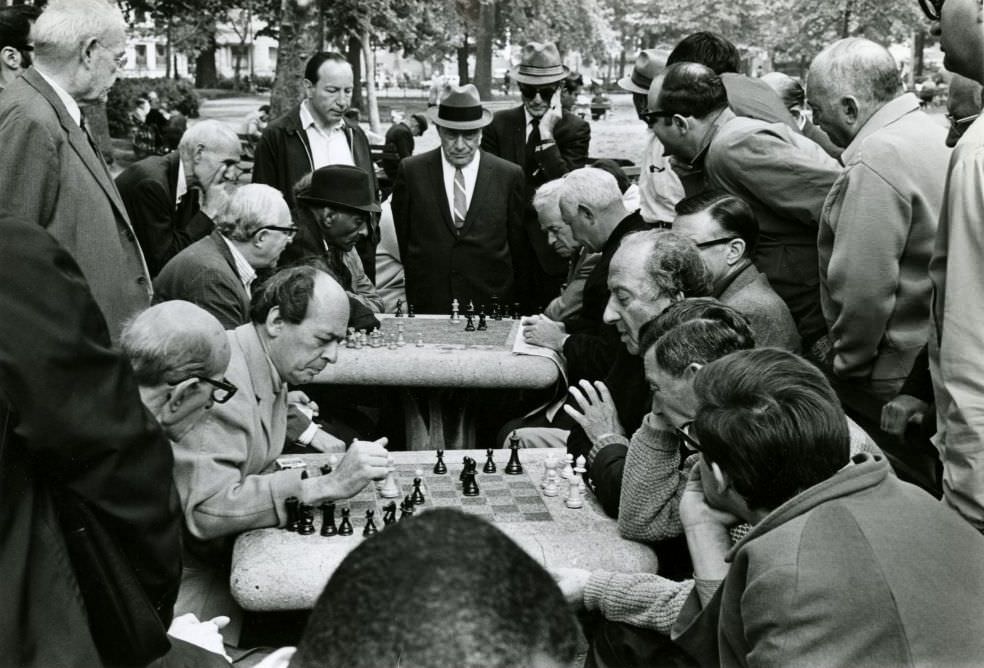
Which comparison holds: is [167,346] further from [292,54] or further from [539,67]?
[292,54]

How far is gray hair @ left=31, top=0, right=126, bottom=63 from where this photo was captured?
13.8ft

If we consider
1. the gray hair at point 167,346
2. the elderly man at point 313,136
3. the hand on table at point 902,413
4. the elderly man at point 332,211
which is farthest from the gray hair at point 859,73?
the elderly man at point 313,136

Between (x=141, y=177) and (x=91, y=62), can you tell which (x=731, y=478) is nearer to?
(x=91, y=62)

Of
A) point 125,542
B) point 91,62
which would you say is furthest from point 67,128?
Result: point 125,542

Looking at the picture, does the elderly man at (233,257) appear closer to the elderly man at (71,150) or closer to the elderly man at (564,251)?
the elderly man at (71,150)

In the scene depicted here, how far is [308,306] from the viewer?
3.97 meters

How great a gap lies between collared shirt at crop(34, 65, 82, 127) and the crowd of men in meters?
0.02

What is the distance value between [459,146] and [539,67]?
5.68 feet

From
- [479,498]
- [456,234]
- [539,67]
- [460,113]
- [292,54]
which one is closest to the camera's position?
[479,498]

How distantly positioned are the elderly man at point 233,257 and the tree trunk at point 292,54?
16932 millimetres

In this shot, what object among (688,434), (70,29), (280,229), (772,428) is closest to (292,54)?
(280,229)

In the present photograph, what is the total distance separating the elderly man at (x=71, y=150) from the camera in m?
4.06

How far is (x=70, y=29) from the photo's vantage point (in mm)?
4211

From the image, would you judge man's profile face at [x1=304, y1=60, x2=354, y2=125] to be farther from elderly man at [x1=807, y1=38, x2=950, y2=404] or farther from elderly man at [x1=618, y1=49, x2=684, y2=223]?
elderly man at [x1=807, y1=38, x2=950, y2=404]
